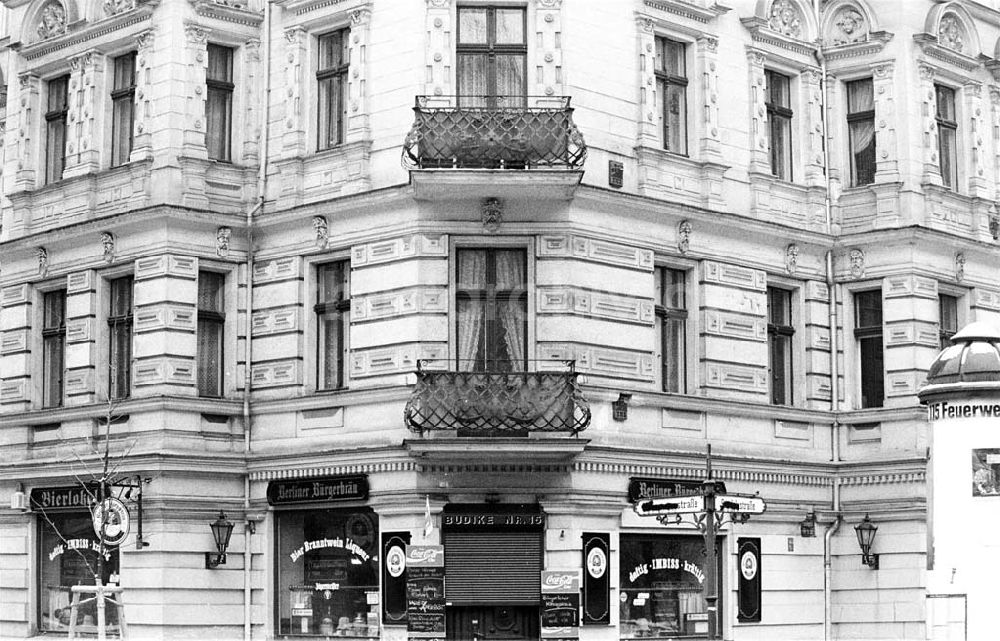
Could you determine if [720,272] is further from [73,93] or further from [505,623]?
[73,93]

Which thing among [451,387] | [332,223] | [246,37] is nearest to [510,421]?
[451,387]

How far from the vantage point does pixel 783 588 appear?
1443 inches

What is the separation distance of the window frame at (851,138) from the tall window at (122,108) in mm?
15073

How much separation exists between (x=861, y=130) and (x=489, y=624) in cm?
1398

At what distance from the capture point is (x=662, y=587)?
1364 inches

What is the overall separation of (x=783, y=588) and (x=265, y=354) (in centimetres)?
1136

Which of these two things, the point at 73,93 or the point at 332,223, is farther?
the point at 73,93

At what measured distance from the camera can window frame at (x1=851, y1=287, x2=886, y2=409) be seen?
125 ft

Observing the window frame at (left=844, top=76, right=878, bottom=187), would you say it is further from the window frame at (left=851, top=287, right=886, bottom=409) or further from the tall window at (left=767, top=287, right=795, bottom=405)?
the tall window at (left=767, top=287, right=795, bottom=405)

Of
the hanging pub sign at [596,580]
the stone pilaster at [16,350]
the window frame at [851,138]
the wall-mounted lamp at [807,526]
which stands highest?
the window frame at [851,138]

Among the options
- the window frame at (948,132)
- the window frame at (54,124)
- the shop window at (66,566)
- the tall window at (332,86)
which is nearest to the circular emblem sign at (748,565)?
the window frame at (948,132)

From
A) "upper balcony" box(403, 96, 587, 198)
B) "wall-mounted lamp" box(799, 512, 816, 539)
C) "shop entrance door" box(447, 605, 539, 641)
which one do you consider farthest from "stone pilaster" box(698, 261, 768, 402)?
"shop entrance door" box(447, 605, 539, 641)

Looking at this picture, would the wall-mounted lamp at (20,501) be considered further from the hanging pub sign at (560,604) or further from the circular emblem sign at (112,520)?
the hanging pub sign at (560,604)

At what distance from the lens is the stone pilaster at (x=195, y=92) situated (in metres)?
35.8
